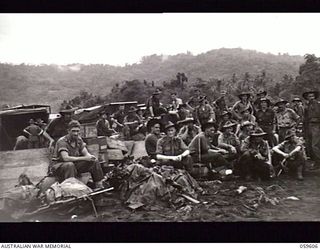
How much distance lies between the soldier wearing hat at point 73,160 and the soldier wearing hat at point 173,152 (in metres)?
0.94

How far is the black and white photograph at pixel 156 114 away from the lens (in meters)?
6.23

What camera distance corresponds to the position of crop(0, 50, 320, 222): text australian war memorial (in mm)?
6195

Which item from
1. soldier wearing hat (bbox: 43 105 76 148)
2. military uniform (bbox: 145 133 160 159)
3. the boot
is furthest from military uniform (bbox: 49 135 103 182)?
the boot

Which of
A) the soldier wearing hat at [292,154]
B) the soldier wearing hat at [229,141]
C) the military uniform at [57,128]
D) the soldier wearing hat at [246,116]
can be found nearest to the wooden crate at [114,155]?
the military uniform at [57,128]

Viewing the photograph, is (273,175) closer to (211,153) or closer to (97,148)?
(211,153)

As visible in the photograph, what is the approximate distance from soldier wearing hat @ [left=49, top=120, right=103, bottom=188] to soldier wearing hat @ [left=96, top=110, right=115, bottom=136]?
12.3 inches

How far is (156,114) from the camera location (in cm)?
646

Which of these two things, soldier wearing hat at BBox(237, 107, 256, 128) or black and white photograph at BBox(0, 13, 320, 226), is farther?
soldier wearing hat at BBox(237, 107, 256, 128)

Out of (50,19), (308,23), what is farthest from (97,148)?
(308,23)

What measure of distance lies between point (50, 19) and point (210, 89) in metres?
2.64

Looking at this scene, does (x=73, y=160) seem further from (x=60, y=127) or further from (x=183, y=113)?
(x=183, y=113)

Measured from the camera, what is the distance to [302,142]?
636cm

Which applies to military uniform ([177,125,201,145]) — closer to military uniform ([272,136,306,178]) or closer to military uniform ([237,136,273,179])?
military uniform ([237,136,273,179])

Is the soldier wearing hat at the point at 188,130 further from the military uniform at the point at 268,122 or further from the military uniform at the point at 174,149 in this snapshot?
the military uniform at the point at 268,122
